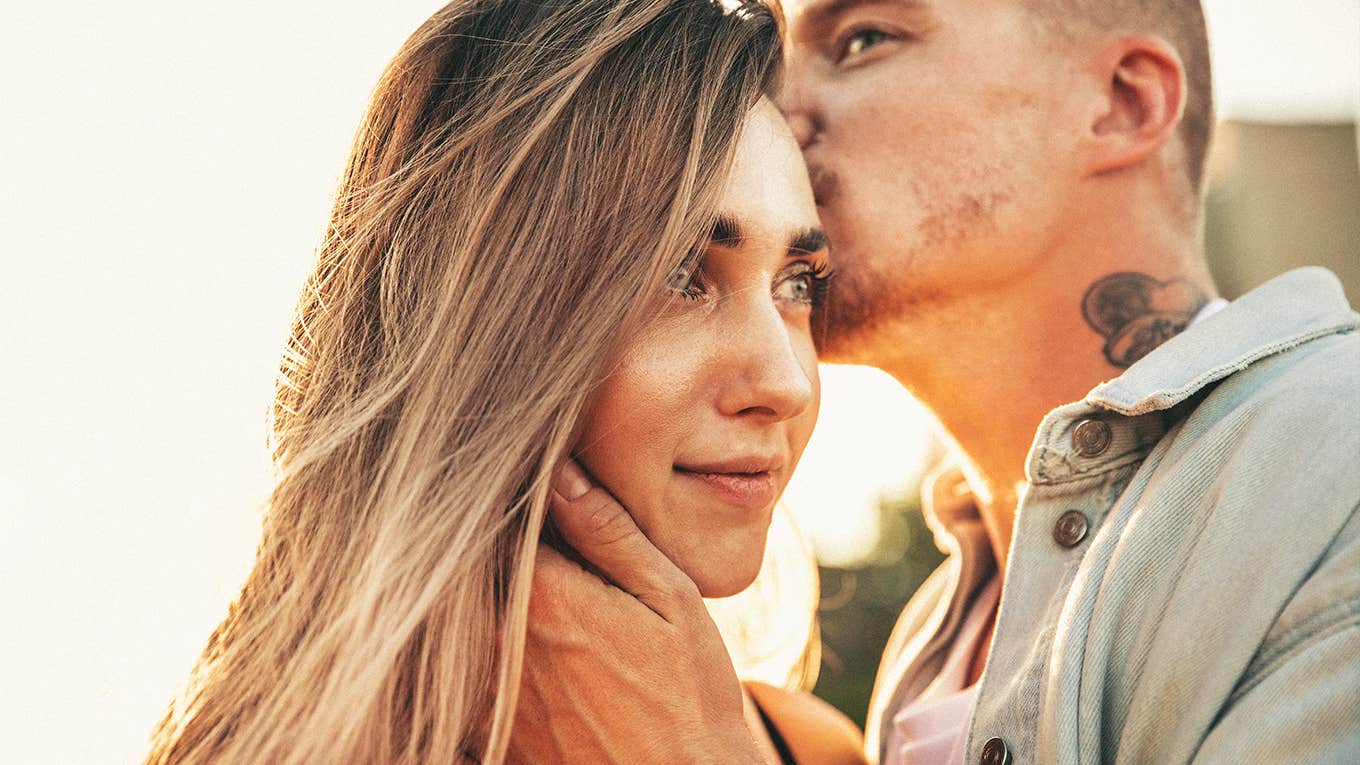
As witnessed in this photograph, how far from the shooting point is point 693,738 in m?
2.23

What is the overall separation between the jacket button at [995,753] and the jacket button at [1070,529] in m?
0.43

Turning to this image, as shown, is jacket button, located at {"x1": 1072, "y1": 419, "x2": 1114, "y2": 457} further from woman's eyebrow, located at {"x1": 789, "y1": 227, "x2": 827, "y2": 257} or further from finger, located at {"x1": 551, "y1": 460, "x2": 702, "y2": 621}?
finger, located at {"x1": 551, "y1": 460, "x2": 702, "y2": 621}

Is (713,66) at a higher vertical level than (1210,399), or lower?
higher

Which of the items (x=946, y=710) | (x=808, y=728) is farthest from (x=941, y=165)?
(x=808, y=728)

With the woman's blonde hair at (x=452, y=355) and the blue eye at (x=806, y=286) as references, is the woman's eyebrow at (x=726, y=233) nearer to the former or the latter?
the woman's blonde hair at (x=452, y=355)

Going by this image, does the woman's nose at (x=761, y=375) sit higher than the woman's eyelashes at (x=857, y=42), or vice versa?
the woman's eyelashes at (x=857, y=42)

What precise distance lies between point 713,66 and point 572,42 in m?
0.31

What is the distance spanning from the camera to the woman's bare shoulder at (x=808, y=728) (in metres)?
3.10

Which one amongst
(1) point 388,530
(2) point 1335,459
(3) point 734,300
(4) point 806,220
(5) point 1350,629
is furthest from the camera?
(4) point 806,220

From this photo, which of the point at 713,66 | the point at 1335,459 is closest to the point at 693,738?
the point at 1335,459

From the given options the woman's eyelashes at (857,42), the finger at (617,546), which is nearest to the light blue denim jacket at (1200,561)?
the finger at (617,546)

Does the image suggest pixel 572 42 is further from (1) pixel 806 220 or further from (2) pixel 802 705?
(2) pixel 802 705

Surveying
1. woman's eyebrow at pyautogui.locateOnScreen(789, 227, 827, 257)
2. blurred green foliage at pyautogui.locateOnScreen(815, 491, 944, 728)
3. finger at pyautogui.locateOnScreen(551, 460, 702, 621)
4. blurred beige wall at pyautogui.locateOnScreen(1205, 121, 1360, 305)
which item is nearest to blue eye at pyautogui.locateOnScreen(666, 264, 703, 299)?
woman's eyebrow at pyautogui.locateOnScreen(789, 227, 827, 257)

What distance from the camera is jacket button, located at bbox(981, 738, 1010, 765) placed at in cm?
215
